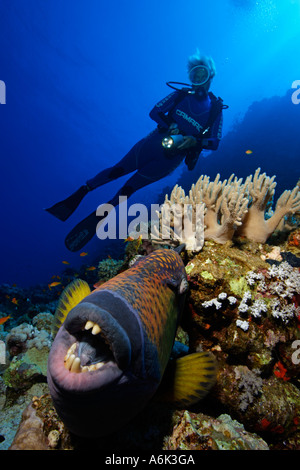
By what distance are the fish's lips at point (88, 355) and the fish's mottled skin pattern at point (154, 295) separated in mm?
262

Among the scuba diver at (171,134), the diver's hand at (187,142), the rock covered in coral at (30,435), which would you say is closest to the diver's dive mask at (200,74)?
the scuba diver at (171,134)

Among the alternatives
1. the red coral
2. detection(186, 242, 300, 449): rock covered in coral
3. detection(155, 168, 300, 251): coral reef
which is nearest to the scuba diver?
detection(155, 168, 300, 251): coral reef

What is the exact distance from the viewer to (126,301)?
4.11 feet

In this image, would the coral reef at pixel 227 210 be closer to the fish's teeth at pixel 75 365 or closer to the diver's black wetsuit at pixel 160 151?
the fish's teeth at pixel 75 365

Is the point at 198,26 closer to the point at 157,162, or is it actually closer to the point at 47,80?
the point at 47,80

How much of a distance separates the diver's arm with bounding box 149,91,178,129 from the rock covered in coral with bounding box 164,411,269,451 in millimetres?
7686

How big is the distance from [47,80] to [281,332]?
3244 inches

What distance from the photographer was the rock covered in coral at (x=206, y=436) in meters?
1.72

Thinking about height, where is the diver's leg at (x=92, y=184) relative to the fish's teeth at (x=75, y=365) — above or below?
above

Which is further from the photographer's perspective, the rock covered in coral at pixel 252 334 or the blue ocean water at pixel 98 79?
the blue ocean water at pixel 98 79

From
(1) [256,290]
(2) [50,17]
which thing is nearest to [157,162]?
(1) [256,290]

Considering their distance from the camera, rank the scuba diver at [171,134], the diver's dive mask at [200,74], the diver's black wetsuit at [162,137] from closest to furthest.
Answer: the scuba diver at [171,134]
the diver's black wetsuit at [162,137]
the diver's dive mask at [200,74]
